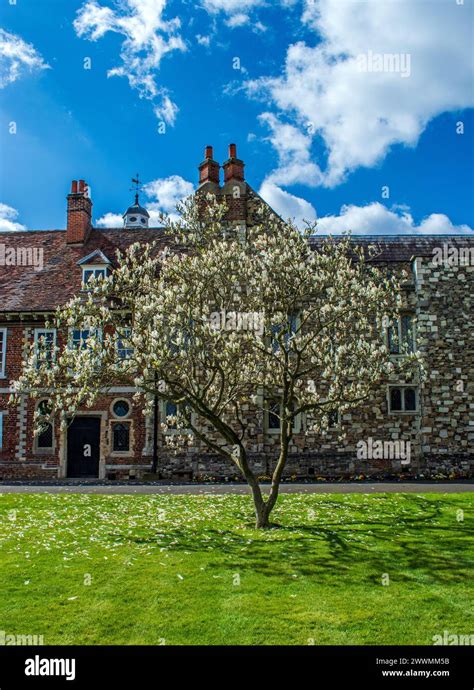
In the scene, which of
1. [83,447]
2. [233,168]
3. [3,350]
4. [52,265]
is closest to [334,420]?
[83,447]

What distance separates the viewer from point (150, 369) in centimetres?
1314

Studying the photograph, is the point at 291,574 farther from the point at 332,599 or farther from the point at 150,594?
the point at 150,594

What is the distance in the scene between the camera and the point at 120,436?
25391 millimetres

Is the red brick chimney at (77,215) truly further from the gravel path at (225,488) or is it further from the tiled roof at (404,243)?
the gravel path at (225,488)

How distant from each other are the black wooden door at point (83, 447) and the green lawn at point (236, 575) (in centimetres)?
1072

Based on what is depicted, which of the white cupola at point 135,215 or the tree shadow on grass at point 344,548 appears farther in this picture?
the white cupola at point 135,215

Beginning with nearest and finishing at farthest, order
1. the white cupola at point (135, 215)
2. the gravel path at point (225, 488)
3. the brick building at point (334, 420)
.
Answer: the gravel path at point (225, 488)
the brick building at point (334, 420)
the white cupola at point (135, 215)

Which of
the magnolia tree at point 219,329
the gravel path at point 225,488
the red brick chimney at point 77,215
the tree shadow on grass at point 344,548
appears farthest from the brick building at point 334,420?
the tree shadow on grass at point 344,548

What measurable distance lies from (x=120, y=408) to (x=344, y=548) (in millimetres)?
16279

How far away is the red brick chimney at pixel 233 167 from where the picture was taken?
88.0 ft

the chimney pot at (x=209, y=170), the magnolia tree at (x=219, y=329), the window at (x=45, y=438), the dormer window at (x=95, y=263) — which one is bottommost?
the window at (x=45, y=438)

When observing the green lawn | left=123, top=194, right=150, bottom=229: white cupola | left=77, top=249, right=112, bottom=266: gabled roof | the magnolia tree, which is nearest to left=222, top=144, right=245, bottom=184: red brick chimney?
left=77, top=249, right=112, bottom=266: gabled roof

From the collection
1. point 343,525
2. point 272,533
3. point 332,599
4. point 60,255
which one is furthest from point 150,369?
point 60,255

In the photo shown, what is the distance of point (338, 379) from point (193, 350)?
359cm
